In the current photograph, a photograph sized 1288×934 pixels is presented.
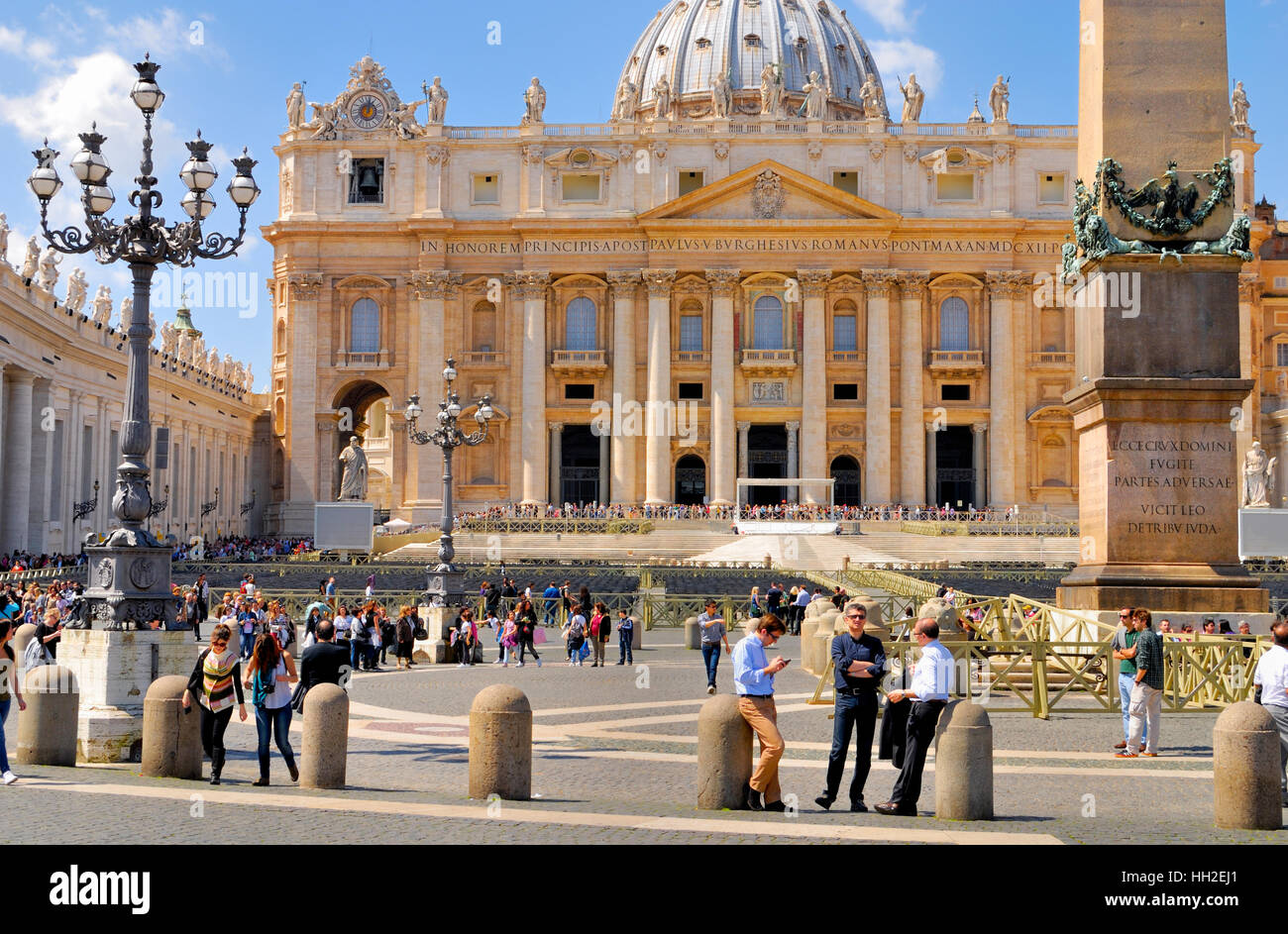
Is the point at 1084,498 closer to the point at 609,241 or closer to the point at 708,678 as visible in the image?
the point at 708,678

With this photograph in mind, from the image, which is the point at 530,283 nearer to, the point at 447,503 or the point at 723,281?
the point at 723,281

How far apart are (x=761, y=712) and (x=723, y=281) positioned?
67762 millimetres

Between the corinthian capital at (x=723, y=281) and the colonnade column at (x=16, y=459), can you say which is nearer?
the colonnade column at (x=16, y=459)

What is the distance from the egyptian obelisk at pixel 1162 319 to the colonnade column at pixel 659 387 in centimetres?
5952

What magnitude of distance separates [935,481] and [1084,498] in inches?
2442

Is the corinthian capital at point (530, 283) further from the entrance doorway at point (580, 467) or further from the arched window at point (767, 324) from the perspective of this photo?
the arched window at point (767, 324)

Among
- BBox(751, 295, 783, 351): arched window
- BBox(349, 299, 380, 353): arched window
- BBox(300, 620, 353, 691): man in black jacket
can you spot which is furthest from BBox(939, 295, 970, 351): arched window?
BBox(300, 620, 353, 691): man in black jacket

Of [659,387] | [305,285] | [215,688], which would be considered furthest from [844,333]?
[215,688]

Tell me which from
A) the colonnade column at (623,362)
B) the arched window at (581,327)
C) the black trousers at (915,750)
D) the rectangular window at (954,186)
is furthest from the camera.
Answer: the arched window at (581,327)

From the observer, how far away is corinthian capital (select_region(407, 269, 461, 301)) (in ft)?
258

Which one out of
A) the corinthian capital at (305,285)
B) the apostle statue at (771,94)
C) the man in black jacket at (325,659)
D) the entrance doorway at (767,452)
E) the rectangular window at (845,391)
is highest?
the apostle statue at (771,94)

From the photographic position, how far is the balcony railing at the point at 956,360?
255 ft

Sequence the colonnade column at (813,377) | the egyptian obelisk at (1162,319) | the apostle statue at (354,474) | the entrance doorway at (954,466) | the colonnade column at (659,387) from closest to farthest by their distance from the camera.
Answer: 1. the egyptian obelisk at (1162,319)
2. the apostle statue at (354,474)
3. the colonnade column at (813,377)
4. the colonnade column at (659,387)
5. the entrance doorway at (954,466)

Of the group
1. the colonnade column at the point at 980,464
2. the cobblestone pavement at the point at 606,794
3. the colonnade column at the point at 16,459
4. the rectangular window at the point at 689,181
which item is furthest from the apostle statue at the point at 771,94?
the cobblestone pavement at the point at 606,794
